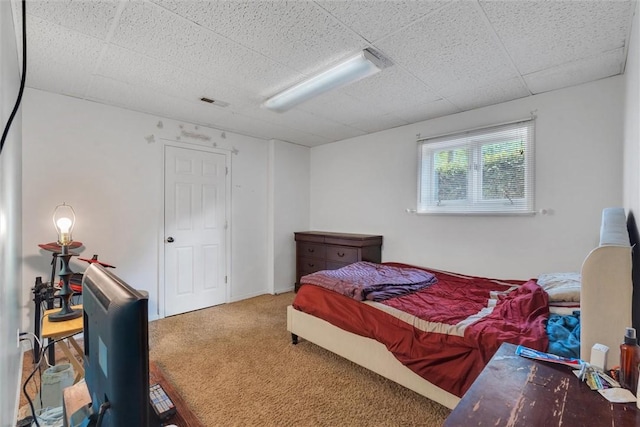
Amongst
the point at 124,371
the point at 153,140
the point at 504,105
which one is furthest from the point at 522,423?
the point at 153,140

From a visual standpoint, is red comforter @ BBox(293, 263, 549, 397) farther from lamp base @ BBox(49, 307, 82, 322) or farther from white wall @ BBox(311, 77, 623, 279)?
lamp base @ BBox(49, 307, 82, 322)

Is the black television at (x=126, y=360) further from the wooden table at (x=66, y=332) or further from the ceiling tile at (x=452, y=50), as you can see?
the ceiling tile at (x=452, y=50)

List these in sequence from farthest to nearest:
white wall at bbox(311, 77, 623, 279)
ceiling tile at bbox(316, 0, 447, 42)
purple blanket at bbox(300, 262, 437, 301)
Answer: white wall at bbox(311, 77, 623, 279)
purple blanket at bbox(300, 262, 437, 301)
ceiling tile at bbox(316, 0, 447, 42)

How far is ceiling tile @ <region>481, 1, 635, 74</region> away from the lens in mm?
1637

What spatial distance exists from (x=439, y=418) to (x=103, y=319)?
6.50 ft

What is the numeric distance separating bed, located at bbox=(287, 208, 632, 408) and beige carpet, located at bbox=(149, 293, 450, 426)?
139 millimetres

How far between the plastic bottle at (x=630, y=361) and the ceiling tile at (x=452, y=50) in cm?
169

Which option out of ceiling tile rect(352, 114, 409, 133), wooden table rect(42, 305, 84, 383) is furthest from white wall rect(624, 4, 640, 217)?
wooden table rect(42, 305, 84, 383)

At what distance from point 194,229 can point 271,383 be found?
89.6 inches

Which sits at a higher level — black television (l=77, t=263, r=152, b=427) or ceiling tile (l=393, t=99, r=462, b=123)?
ceiling tile (l=393, t=99, r=462, b=123)

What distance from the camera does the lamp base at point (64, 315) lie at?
1.86 metres

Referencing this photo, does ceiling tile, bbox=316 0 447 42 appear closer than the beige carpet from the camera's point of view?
Yes

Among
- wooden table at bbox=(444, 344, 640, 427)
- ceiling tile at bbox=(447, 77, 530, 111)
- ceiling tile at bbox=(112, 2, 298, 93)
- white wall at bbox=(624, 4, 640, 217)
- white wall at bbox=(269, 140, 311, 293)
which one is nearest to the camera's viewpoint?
wooden table at bbox=(444, 344, 640, 427)

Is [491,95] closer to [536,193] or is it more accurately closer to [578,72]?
[578,72]
